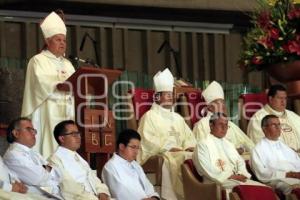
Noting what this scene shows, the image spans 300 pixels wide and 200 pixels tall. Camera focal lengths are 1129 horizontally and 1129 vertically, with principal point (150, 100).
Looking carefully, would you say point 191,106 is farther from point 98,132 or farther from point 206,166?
point 98,132

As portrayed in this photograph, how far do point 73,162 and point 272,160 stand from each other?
2.50 m

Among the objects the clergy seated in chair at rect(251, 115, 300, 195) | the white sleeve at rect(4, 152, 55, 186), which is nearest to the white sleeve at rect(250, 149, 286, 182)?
the clergy seated in chair at rect(251, 115, 300, 195)

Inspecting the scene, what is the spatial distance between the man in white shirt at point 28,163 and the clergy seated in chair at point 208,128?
10.6ft

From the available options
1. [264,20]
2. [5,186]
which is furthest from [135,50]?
[5,186]

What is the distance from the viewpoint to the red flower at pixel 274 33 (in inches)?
462

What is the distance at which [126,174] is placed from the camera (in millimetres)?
10359

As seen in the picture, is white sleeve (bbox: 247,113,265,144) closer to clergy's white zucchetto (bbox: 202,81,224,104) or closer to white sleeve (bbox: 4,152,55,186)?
clergy's white zucchetto (bbox: 202,81,224,104)

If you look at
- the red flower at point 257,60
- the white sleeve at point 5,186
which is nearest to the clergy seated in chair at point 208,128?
the red flower at point 257,60

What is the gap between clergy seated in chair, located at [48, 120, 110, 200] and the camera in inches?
385

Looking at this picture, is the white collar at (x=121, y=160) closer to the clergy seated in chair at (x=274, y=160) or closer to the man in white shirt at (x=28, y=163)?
the man in white shirt at (x=28, y=163)

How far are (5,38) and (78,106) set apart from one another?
3.92 metres

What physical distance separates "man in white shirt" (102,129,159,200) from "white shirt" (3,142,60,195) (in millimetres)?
926

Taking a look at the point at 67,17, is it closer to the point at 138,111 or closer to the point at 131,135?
the point at 138,111

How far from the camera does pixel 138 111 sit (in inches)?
503
